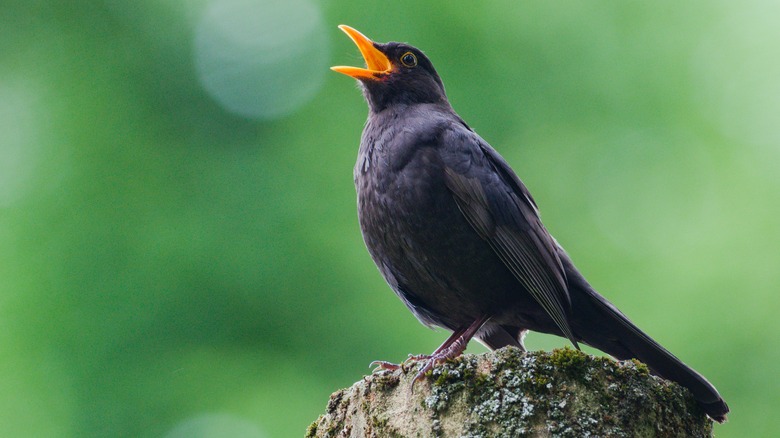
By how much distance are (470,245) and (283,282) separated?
354 cm

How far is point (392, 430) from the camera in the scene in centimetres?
330

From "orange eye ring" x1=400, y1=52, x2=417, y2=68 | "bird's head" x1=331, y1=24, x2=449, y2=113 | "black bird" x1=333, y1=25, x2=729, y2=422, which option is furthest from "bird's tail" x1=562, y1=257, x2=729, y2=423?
"orange eye ring" x1=400, y1=52, x2=417, y2=68

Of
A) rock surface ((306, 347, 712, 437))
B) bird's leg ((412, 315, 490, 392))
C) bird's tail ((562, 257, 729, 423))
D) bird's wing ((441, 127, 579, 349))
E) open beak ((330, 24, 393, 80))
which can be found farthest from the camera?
open beak ((330, 24, 393, 80))

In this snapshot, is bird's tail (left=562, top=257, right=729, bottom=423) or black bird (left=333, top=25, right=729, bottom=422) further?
black bird (left=333, top=25, right=729, bottom=422)

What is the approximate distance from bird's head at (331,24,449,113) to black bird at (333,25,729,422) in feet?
2.02

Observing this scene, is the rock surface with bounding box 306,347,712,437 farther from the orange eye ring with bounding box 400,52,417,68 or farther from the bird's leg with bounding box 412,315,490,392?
the orange eye ring with bounding box 400,52,417,68

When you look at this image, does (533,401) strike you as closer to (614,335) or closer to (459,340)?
(459,340)

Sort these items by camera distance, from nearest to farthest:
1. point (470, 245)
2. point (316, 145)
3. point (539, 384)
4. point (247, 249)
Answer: point (539, 384)
point (470, 245)
point (247, 249)
point (316, 145)

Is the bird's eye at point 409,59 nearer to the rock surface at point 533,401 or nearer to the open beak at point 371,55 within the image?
the open beak at point 371,55

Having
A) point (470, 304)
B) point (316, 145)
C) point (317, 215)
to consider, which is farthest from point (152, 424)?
point (470, 304)

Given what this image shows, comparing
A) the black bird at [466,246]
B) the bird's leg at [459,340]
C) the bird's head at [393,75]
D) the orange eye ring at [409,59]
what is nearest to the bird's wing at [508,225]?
the black bird at [466,246]

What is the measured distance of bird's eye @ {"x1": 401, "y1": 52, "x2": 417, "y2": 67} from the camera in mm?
5598

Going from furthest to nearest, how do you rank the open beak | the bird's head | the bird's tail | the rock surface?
1. the open beak
2. the bird's head
3. the bird's tail
4. the rock surface

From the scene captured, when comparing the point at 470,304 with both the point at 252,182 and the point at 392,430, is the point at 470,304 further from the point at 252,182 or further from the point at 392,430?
the point at 252,182
